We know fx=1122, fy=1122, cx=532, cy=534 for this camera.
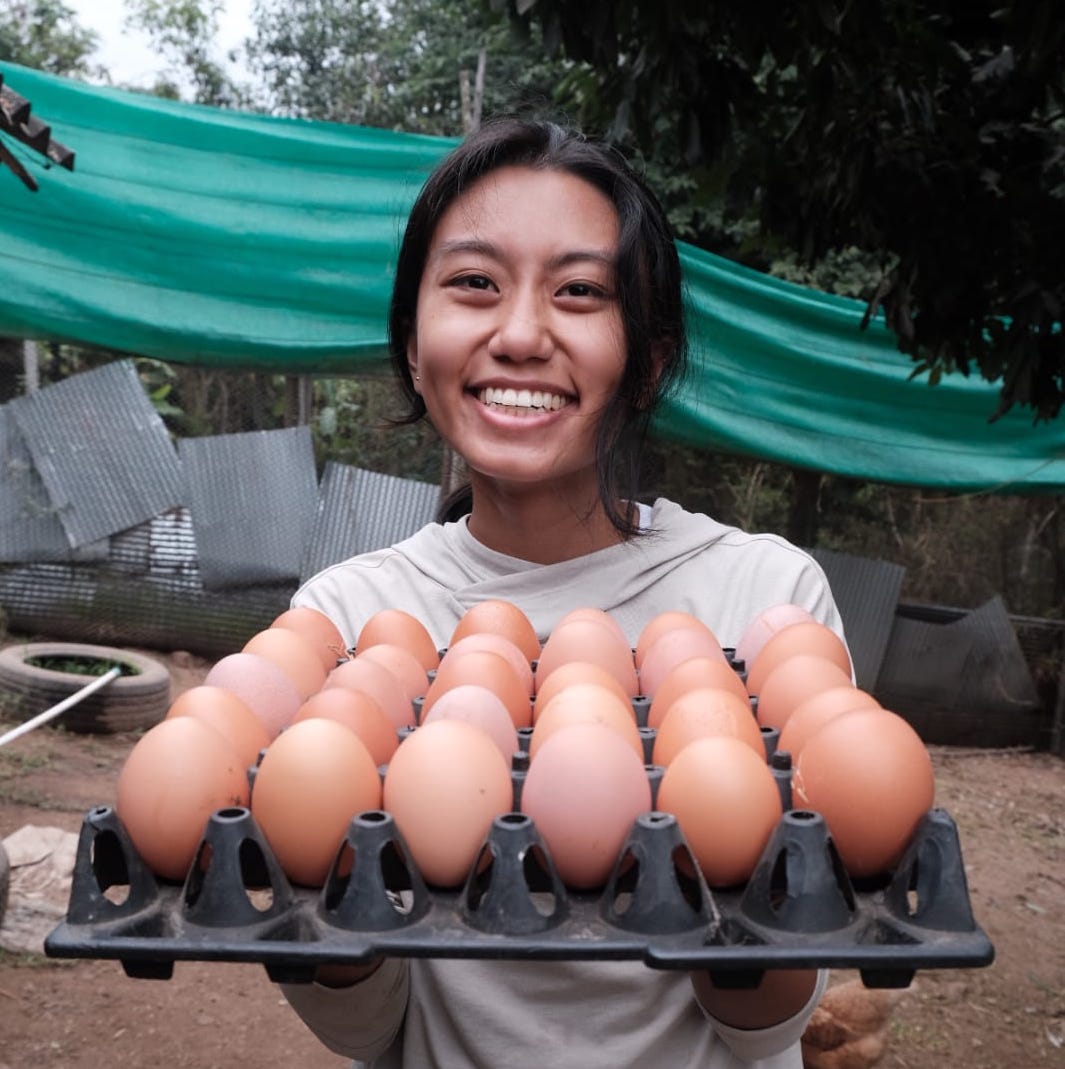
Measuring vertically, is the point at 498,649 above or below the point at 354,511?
above

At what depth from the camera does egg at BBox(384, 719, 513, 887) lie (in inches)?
43.8

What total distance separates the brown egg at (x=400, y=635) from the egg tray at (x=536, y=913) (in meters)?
0.57

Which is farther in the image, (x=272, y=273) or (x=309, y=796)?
(x=272, y=273)

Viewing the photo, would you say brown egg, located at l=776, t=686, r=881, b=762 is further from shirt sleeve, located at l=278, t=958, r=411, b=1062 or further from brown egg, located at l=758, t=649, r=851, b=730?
shirt sleeve, located at l=278, t=958, r=411, b=1062

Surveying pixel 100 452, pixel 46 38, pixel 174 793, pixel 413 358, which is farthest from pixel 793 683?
pixel 46 38

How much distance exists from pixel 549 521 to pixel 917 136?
1.84m

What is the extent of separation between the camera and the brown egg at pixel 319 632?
162cm

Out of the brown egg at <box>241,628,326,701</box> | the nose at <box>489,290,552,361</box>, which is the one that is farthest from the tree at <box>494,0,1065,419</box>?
the brown egg at <box>241,628,326,701</box>

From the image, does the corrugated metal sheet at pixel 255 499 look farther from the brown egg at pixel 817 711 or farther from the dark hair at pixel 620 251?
the brown egg at pixel 817 711

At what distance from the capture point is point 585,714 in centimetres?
126

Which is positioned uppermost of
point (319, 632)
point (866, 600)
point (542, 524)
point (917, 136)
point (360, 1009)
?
point (917, 136)

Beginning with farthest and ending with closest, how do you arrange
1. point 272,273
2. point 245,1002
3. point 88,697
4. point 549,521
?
point 88,697
point 272,273
point 245,1002
point 549,521

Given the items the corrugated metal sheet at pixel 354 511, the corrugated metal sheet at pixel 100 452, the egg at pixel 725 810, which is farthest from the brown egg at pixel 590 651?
the corrugated metal sheet at pixel 100 452

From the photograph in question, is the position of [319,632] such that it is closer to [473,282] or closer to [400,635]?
[400,635]
